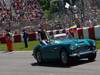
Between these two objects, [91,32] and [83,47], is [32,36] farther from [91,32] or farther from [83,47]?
[83,47]

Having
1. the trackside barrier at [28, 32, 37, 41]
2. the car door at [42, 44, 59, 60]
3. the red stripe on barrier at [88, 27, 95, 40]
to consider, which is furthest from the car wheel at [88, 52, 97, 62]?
the trackside barrier at [28, 32, 37, 41]

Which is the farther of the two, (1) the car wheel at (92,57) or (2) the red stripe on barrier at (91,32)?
(2) the red stripe on barrier at (91,32)

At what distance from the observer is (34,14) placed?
163 ft

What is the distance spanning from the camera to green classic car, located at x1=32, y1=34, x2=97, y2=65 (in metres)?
16.1

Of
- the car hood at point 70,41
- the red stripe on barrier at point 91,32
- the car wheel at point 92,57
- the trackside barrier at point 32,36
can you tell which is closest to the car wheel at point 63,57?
the car hood at point 70,41

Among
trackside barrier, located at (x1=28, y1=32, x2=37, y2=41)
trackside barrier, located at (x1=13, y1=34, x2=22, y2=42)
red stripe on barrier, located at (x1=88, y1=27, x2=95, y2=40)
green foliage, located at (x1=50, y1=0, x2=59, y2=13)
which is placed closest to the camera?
red stripe on barrier, located at (x1=88, y1=27, x2=95, y2=40)

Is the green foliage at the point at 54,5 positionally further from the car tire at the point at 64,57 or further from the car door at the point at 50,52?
the car tire at the point at 64,57

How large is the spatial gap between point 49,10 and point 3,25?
2781cm

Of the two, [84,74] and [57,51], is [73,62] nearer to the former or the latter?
[57,51]

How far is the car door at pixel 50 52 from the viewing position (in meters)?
16.7

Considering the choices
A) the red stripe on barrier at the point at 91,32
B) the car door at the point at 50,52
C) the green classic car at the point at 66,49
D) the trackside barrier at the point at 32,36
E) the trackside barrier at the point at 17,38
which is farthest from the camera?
the trackside barrier at the point at 17,38

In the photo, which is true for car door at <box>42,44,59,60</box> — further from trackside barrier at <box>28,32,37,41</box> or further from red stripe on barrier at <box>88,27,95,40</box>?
trackside barrier at <box>28,32,37,41</box>

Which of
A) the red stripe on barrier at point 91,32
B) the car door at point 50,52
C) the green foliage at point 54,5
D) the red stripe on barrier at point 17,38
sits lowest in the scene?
the red stripe on barrier at point 17,38

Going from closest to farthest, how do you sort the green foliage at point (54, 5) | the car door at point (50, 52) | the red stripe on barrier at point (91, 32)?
the car door at point (50, 52)
the red stripe on barrier at point (91, 32)
the green foliage at point (54, 5)
